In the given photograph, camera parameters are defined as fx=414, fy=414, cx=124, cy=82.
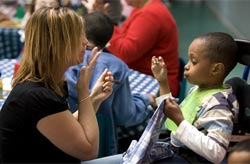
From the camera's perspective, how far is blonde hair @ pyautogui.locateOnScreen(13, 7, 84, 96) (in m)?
1.37

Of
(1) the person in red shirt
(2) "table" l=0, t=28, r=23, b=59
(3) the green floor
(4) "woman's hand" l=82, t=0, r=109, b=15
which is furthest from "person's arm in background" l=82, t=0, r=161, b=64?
(3) the green floor

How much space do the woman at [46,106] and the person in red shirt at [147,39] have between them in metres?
1.13

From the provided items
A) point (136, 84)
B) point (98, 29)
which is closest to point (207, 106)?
point (98, 29)

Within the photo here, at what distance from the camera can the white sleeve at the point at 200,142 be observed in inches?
53.5

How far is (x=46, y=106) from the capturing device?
51.2 inches

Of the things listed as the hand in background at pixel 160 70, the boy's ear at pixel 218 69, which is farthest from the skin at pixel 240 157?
the hand in background at pixel 160 70

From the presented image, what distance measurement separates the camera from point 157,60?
1.67 m

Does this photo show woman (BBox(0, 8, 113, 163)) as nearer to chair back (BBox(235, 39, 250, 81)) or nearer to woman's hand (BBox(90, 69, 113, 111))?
woman's hand (BBox(90, 69, 113, 111))

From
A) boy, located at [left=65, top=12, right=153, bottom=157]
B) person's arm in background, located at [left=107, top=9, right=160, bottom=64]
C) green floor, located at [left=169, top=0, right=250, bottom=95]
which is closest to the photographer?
boy, located at [left=65, top=12, right=153, bottom=157]

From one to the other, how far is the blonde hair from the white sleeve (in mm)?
446

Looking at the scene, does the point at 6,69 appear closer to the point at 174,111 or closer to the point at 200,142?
the point at 174,111

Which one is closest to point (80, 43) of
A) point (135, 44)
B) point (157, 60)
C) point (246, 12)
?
point (157, 60)

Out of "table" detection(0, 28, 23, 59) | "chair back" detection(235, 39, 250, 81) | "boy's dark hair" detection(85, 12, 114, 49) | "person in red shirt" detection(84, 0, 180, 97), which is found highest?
"chair back" detection(235, 39, 250, 81)

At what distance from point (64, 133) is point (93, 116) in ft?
0.53
